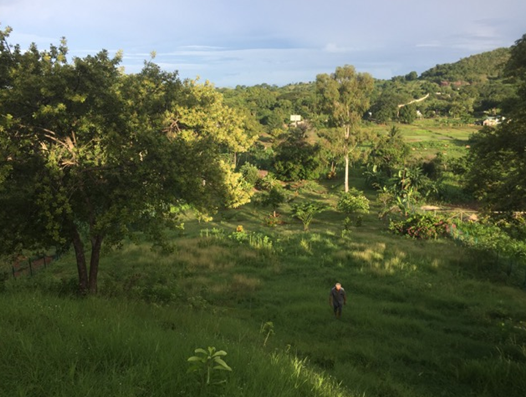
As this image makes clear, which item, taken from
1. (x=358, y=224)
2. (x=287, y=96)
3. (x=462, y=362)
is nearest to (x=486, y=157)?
(x=462, y=362)

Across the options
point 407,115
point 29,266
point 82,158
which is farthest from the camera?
point 407,115

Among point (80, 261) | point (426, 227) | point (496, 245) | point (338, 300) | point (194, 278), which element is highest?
point (80, 261)

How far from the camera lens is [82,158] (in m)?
9.27

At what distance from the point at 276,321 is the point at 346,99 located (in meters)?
34.4

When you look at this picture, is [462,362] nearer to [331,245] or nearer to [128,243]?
[331,245]

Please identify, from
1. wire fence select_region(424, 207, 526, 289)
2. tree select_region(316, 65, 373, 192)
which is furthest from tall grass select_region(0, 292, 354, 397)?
tree select_region(316, 65, 373, 192)

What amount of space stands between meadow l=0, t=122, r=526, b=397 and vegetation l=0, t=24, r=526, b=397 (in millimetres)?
45

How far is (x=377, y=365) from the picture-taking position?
347 inches

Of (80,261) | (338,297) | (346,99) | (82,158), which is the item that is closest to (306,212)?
(346,99)

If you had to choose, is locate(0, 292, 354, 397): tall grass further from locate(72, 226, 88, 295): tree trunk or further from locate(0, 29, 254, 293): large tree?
locate(72, 226, 88, 295): tree trunk

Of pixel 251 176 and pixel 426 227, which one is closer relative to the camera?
pixel 426 227

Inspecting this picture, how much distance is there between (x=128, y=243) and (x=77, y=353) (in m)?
20.5

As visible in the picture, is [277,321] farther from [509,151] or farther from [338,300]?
[509,151]

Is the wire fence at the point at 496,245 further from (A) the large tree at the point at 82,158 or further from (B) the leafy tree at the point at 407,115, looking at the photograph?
(B) the leafy tree at the point at 407,115
